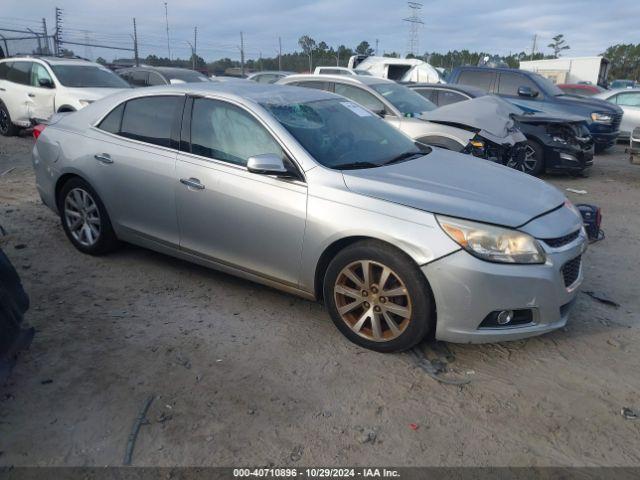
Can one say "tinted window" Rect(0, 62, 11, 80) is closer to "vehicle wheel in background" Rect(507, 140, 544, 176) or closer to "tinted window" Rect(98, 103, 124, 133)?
"tinted window" Rect(98, 103, 124, 133)

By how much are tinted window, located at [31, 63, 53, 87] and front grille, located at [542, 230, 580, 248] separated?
33.7ft

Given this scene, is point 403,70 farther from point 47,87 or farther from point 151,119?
point 151,119

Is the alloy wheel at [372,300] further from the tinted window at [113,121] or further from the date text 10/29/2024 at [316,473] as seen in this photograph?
the tinted window at [113,121]

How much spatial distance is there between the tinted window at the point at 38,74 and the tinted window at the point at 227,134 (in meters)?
8.03

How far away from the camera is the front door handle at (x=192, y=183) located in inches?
152

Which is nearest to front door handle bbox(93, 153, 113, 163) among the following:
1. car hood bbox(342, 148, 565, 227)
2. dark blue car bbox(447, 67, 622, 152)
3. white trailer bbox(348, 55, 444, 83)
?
car hood bbox(342, 148, 565, 227)

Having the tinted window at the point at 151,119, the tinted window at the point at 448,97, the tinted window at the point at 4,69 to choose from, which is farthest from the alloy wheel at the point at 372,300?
the tinted window at the point at 4,69

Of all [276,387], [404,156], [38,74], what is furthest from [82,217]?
[38,74]

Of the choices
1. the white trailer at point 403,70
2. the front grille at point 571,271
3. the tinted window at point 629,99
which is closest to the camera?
the front grille at point 571,271

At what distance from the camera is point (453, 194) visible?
329cm

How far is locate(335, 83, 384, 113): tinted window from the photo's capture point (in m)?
7.80

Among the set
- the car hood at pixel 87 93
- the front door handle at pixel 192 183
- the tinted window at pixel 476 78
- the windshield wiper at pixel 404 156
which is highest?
the tinted window at pixel 476 78

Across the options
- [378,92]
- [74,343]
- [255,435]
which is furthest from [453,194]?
[378,92]

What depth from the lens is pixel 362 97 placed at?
802cm
